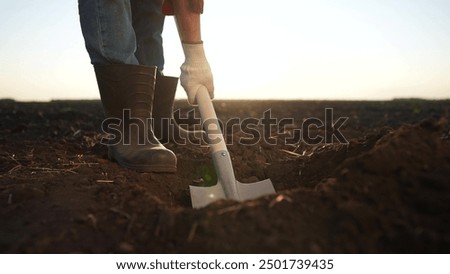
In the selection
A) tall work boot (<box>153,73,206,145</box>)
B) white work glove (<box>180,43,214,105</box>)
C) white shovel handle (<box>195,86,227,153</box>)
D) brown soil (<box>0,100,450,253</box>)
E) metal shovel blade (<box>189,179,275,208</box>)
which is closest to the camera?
brown soil (<box>0,100,450,253</box>)

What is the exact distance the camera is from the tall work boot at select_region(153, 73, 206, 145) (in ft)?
11.2

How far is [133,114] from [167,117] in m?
0.93

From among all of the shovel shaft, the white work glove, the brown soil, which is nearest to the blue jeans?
the white work glove

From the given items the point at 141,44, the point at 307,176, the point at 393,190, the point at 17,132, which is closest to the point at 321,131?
the point at 141,44

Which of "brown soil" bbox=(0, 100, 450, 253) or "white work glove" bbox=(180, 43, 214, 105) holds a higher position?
"white work glove" bbox=(180, 43, 214, 105)

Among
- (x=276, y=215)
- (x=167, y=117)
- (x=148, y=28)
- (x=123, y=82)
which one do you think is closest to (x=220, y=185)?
(x=123, y=82)

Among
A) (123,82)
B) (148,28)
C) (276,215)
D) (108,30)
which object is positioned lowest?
(276,215)

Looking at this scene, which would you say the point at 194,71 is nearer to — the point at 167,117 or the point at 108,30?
the point at 108,30

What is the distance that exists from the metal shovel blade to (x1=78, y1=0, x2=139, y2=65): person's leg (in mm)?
814

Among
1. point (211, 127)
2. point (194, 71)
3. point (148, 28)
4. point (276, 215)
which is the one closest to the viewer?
point (276, 215)

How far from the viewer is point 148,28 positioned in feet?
11.4

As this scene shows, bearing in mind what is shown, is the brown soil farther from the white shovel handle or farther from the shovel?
the white shovel handle

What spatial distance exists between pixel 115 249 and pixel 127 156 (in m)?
1.31

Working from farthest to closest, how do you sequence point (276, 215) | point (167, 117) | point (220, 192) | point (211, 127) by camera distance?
point (167, 117) → point (211, 127) → point (220, 192) → point (276, 215)
